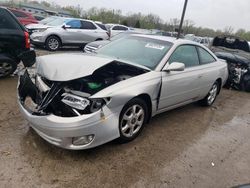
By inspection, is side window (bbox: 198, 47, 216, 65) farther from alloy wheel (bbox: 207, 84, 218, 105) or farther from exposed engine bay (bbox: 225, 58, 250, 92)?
exposed engine bay (bbox: 225, 58, 250, 92)

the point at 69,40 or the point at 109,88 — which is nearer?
the point at 109,88

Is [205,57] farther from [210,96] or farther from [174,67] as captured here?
[174,67]

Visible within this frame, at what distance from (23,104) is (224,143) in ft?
10.4

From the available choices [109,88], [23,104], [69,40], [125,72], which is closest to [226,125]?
[125,72]

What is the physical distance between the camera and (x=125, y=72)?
164 inches

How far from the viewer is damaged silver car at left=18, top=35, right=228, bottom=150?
3213 millimetres

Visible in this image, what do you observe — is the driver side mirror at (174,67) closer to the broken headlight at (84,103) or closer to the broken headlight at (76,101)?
the broken headlight at (84,103)

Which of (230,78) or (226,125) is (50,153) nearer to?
(226,125)

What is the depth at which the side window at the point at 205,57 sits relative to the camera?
18.1ft

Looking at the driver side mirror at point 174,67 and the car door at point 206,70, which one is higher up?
the driver side mirror at point 174,67

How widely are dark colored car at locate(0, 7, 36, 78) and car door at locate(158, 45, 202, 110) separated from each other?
3364mm

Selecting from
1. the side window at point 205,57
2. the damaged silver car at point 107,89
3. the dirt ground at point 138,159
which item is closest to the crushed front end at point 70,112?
the damaged silver car at point 107,89

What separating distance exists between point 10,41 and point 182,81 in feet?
13.2

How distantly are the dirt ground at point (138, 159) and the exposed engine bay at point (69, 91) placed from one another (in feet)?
1.83
